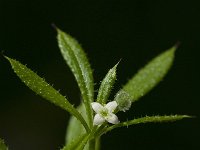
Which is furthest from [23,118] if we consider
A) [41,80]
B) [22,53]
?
[41,80]

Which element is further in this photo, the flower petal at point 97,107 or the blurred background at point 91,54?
the blurred background at point 91,54

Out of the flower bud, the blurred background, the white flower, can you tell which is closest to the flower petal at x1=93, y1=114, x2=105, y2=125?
the white flower

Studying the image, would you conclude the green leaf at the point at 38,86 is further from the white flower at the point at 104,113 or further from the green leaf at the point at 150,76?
the green leaf at the point at 150,76

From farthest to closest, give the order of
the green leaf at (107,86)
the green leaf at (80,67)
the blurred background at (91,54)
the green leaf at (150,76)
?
1. the blurred background at (91,54)
2. the green leaf at (150,76)
3. the green leaf at (80,67)
4. the green leaf at (107,86)

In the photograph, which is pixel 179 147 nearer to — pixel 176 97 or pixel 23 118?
pixel 176 97

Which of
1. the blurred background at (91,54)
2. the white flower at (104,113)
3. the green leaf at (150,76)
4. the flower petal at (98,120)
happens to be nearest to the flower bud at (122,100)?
the white flower at (104,113)

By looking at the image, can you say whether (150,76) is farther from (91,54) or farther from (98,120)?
(91,54)

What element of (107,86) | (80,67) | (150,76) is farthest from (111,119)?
(150,76)

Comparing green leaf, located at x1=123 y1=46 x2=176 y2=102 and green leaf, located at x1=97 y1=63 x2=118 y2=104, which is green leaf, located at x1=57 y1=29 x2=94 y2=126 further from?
green leaf, located at x1=123 y1=46 x2=176 y2=102
